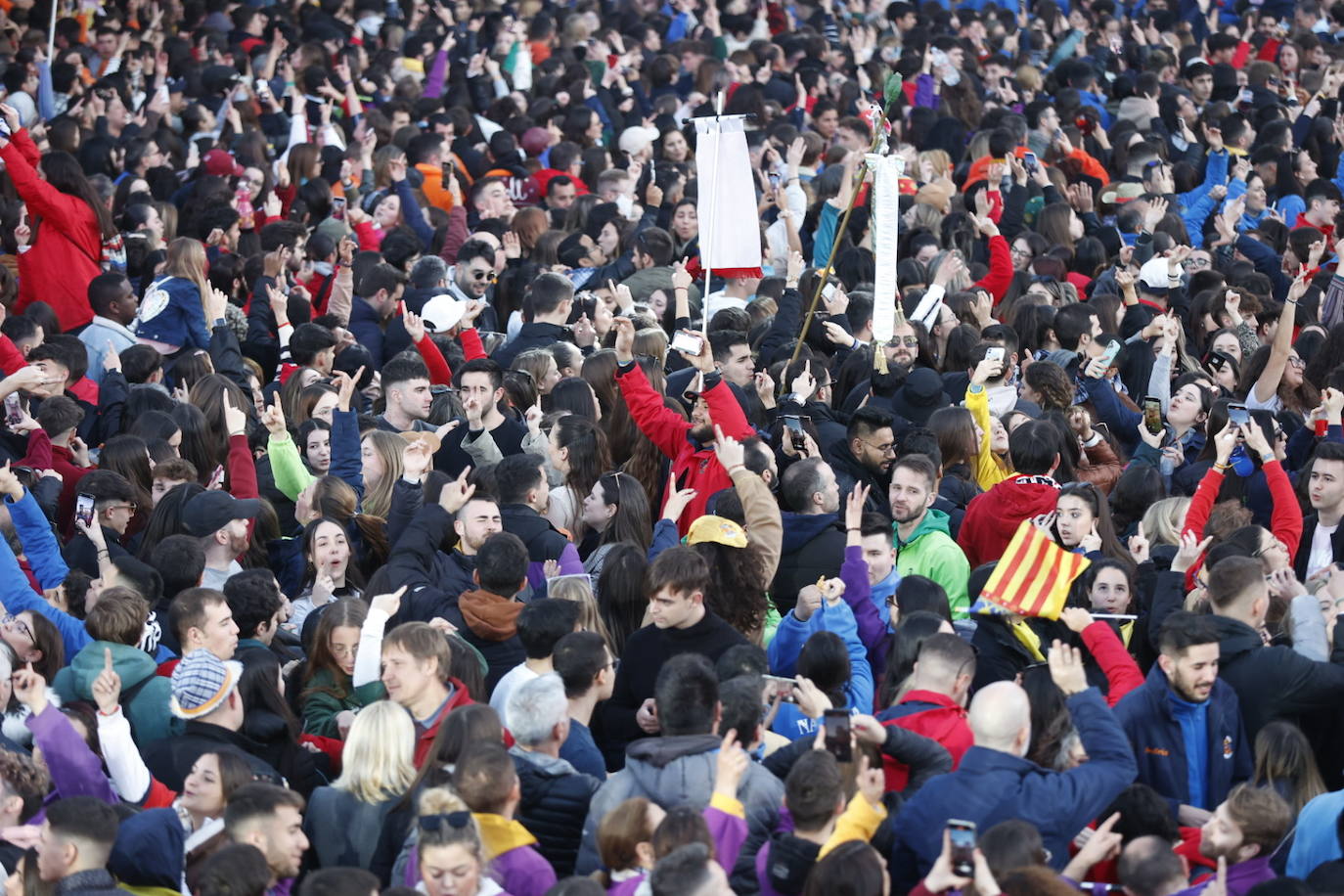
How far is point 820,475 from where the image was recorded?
6.93 meters

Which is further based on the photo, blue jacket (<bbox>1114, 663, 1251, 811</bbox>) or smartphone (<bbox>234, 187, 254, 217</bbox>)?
smartphone (<bbox>234, 187, 254, 217</bbox>)

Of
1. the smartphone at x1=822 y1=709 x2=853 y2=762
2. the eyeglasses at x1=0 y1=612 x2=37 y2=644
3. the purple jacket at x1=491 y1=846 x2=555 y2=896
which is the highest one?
the smartphone at x1=822 y1=709 x2=853 y2=762

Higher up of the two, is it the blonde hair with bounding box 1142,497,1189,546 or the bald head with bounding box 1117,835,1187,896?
the bald head with bounding box 1117,835,1187,896

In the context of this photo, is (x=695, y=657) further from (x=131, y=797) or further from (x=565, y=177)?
(x=565, y=177)

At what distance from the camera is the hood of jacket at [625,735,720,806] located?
4.73 meters

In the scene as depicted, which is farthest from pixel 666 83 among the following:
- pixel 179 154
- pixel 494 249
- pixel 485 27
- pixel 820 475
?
pixel 820 475

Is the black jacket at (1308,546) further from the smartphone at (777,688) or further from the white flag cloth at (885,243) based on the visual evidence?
the smartphone at (777,688)

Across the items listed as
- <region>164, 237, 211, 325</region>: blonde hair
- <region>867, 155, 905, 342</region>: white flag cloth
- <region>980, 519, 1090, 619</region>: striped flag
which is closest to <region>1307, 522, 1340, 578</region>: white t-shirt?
<region>980, 519, 1090, 619</region>: striped flag

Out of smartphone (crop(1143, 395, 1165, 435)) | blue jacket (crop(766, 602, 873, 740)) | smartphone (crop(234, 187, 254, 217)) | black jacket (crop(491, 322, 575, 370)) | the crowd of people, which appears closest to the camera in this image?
the crowd of people

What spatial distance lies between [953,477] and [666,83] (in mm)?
9901

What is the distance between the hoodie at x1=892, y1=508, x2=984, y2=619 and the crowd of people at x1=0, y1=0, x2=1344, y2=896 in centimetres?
2

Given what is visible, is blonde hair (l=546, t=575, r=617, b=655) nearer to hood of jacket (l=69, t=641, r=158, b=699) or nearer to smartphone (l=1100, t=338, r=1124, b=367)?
hood of jacket (l=69, t=641, r=158, b=699)

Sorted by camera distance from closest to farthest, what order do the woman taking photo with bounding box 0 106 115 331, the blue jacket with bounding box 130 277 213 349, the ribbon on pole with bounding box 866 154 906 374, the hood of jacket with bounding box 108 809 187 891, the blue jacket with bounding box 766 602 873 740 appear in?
the hood of jacket with bounding box 108 809 187 891 < the blue jacket with bounding box 766 602 873 740 < the ribbon on pole with bounding box 866 154 906 374 < the blue jacket with bounding box 130 277 213 349 < the woman taking photo with bounding box 0 106 115 331

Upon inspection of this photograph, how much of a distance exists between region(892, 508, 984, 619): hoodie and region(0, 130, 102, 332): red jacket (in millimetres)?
5639
